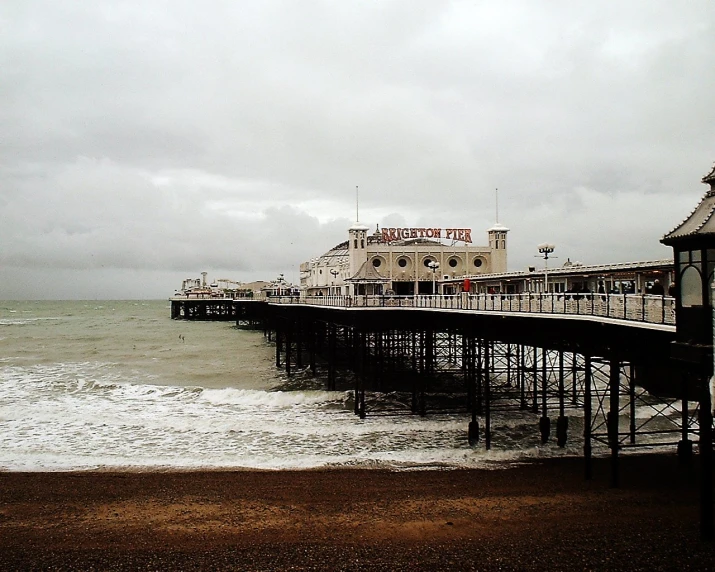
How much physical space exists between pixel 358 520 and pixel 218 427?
11.8 metres

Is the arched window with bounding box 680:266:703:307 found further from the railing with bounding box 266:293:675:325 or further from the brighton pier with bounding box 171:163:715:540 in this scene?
the railing with bounding box 266:293:675:325

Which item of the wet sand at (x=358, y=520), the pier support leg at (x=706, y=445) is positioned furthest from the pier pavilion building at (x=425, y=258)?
the pier support leg at (x=706, y=445)

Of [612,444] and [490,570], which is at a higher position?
[612,444]

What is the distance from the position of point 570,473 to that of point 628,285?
9047 millimetres

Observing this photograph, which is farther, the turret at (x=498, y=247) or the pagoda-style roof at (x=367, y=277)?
the turret at (x=498, y=247)

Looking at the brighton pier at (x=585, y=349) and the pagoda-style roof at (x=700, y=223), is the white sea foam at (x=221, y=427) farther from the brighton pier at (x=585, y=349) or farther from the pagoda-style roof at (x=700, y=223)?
the pagoda-style roof at (x=700, y=223)

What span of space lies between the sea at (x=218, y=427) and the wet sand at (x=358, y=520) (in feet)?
5.36

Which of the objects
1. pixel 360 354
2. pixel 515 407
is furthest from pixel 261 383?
pixel 515 407

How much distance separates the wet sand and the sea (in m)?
1.64

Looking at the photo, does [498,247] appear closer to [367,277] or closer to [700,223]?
[367,277]

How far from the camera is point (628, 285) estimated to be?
21.7 metres

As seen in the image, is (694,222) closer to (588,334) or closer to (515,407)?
(588,334)

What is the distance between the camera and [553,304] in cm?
1612

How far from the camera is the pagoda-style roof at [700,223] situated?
32.2ft
